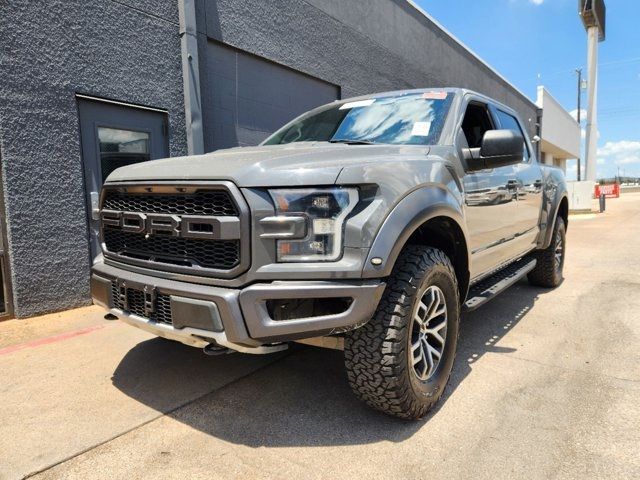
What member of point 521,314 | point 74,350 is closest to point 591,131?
Answer: point 521,314

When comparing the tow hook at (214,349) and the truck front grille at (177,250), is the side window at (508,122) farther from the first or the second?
the tow hook at (214,349)

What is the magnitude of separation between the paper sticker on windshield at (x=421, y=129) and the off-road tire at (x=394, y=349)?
0.94 meters

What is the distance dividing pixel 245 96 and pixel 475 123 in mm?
3975

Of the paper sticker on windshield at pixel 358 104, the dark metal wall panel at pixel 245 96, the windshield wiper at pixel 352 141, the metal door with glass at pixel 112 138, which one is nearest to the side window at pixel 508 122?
the paper sticker on windshield at pixel 358 104

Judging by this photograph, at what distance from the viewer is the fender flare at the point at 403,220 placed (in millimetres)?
2186

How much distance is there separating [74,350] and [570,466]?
3.53 metres

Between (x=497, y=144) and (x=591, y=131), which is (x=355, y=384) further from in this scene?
(x=591, y=131)

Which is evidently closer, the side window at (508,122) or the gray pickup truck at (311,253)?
the gray pickup truck at (311,253)

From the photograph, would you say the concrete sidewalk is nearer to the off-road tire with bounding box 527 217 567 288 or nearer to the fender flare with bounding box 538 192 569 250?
the fender flare with bounding box 538 192 569 250

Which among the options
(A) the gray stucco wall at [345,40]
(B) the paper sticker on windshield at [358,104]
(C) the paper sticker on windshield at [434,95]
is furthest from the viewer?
(A) the gray stucco wall at [345,40]

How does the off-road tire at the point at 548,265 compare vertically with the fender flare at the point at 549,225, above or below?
below

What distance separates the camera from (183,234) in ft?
7.53

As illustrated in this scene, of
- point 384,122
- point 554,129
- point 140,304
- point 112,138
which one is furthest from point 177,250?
point 554,129

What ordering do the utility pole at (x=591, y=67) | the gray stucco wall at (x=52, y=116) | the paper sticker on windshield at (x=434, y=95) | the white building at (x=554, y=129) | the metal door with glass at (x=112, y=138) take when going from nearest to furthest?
1. the paper sticker on windshield at (x=434, y=95)
2. the gray stucco wall at (x=52, y=116)
3. the metal door with glass at (x=112, y=138)
4. the utility pole at (x=591, y=67)
5. the white building at (x=554, y=129)
